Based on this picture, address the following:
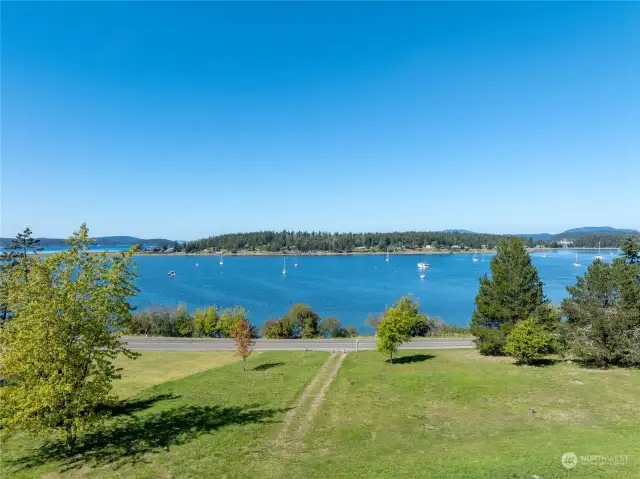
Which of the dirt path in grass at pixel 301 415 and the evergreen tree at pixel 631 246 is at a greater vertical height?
the evergreen tree at pixel 631 246

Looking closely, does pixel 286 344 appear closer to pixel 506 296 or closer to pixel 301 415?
pixel 506 296

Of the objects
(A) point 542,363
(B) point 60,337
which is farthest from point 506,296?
(B) point 60,337

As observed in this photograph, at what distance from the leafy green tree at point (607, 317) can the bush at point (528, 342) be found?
1784 millimetres

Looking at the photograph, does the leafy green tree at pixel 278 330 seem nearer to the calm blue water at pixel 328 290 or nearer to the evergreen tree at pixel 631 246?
the calm blue water at pixel 328 290

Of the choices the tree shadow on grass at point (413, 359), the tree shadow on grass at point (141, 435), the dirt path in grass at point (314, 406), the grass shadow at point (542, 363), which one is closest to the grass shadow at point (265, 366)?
the dirt path in grass at point (314, 406)

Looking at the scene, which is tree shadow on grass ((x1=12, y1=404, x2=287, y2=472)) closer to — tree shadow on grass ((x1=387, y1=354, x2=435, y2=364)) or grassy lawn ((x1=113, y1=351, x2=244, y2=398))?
grassy lawn ((x1=113, y1=351, x2=244, y2=398))

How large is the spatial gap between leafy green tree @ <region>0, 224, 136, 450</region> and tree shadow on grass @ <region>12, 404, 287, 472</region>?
1011mm

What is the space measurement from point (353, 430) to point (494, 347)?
80.5ft

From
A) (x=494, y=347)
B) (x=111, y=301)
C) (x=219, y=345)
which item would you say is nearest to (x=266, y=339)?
(x=219, y=345)

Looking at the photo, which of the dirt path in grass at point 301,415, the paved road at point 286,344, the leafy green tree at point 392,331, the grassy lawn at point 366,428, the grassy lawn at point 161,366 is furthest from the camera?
the paved road at point 286,344

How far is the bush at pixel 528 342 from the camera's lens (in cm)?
3022

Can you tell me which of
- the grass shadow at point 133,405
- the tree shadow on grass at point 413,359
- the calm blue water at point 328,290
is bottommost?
the calm blue water at point 328,290

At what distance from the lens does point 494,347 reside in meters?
36.8

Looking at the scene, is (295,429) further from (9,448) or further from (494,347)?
(494,347)
